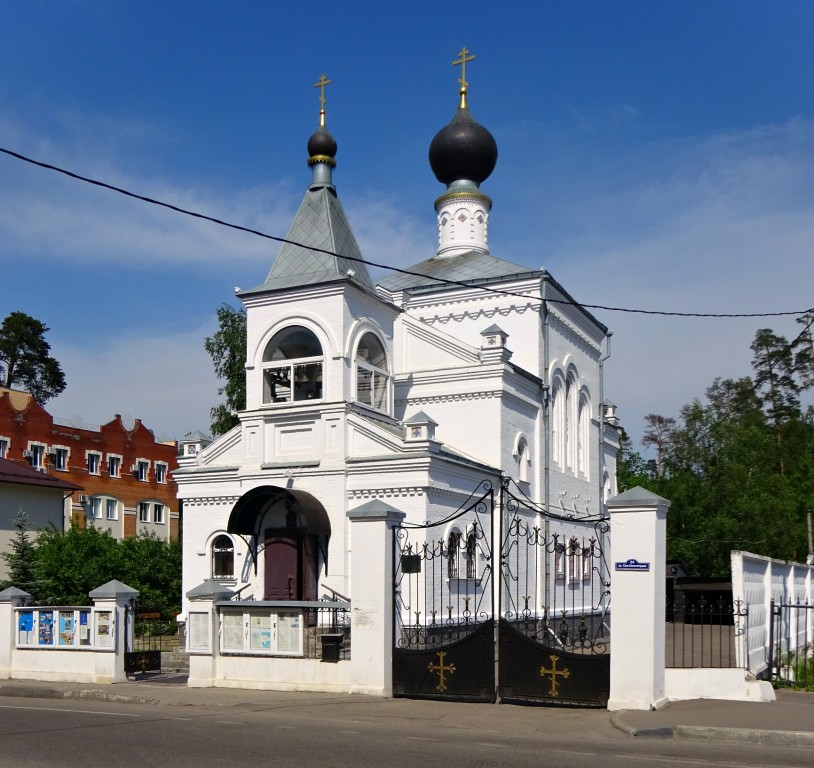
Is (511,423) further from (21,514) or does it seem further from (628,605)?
(21,514)

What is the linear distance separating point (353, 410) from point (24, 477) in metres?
17.0

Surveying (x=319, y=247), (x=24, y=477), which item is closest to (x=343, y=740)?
(x=319, y=247)

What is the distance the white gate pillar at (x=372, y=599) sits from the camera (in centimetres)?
1240

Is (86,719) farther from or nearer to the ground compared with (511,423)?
nearer to the ground

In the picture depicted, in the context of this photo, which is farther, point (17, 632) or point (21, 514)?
point (21, 514)

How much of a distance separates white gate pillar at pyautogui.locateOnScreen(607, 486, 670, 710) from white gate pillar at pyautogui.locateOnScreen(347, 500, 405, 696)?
2.79 metres

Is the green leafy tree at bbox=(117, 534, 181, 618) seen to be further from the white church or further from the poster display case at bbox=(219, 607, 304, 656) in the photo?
the poster display case at bbox=(219, 607, 304, 656)

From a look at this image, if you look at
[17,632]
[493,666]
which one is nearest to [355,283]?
[17,632]

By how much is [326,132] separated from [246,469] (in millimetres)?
8429

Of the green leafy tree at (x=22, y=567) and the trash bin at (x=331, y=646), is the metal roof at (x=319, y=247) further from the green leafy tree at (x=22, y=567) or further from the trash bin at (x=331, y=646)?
the green leafy tree at (x=22, y=567)

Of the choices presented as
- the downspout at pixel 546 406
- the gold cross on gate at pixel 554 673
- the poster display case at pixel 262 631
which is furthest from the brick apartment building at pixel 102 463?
the gold cross on gate at pixel 554 673

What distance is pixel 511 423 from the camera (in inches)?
940

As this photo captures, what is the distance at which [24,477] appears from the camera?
110 ft

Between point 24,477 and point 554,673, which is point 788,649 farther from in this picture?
point 24,477
